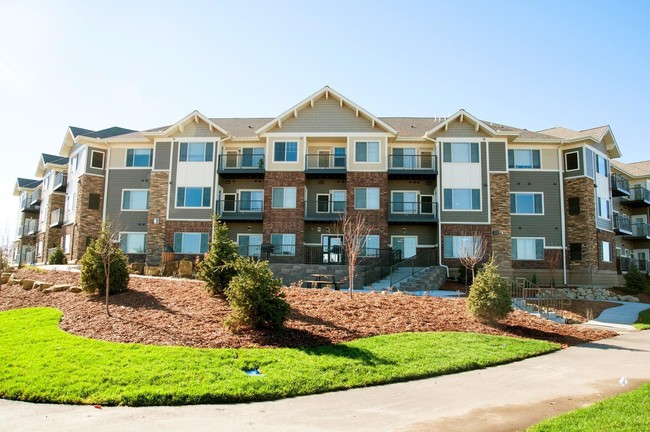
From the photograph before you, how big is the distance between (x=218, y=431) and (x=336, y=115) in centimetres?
2801

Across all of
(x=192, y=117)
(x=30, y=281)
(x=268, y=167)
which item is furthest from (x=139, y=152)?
(x=30, y=281)

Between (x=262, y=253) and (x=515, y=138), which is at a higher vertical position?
(x=515, y=138)

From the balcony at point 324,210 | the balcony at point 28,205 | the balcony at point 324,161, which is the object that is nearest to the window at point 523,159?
the balcony at point 324,161

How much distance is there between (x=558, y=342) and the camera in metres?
14.3

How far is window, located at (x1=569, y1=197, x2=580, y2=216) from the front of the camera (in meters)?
33.4

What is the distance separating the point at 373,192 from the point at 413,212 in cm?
301

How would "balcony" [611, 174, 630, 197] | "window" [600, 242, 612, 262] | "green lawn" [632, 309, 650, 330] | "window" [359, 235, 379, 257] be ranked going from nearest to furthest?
"green lawn" [632, 309, 650, 330] → "window" [359, 235, 379, 257] → "window" [600, 242, 612, 262] → "balcony" [611, 174, 630, 197]

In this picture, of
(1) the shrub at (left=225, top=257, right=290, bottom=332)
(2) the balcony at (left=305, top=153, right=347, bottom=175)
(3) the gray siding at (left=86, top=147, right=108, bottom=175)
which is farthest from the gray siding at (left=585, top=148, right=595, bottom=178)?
(3) the gray siding at (left=86, top=147, right=108, bottom=175)

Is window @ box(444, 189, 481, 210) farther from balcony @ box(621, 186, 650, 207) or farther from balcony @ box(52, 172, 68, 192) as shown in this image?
balcony @ box(52, 172, 68, 192)

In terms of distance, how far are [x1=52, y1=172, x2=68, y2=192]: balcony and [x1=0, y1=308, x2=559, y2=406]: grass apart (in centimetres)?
3224

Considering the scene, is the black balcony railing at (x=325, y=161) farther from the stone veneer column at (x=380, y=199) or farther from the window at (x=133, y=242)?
the window at (x=133, y=242)

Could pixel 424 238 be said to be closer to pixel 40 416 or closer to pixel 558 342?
pixel 558 342

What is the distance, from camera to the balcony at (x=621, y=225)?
122 feet

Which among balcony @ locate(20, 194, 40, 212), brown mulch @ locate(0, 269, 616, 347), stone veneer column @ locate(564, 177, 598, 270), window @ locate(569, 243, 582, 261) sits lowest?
brown mulch @ locate(0, 269, 616, 347)
